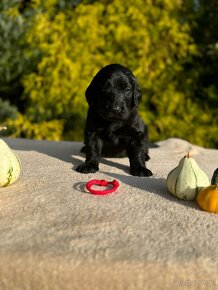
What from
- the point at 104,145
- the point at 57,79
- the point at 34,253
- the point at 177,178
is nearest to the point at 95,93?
the point at 104,145

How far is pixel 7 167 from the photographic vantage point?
2760 mm

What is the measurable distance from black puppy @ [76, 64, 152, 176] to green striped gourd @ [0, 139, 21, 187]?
2.05ft

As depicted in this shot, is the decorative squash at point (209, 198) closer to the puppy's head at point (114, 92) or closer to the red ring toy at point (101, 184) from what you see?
the red ring toy at point (101, 184)

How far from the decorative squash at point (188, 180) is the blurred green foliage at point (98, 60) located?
10.9 feet

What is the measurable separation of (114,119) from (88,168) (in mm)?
426

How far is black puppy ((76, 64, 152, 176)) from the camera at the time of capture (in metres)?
3.21

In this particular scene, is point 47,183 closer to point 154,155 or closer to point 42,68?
point 154,155

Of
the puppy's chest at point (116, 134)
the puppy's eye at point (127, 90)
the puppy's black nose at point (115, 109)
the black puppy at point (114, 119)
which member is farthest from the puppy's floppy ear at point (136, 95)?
the puppy's black nose at point (115, 109)

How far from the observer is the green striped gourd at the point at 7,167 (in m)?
2.74

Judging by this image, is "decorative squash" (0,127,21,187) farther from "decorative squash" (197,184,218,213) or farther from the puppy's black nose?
"decorative squash" (197,184,218,213)

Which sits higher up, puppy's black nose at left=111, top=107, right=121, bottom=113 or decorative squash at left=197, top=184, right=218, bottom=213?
puppy's black nose at left=111, top=107, right=121, bottom=113

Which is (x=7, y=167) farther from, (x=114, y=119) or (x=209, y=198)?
(x=209, y=198)

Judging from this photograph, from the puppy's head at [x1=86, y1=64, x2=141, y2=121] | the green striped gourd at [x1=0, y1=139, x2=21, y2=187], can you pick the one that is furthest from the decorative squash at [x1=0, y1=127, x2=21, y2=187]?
the puppy's head at [x1=86, y1=64, x2=141, y2=121]

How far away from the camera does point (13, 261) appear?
208cm
